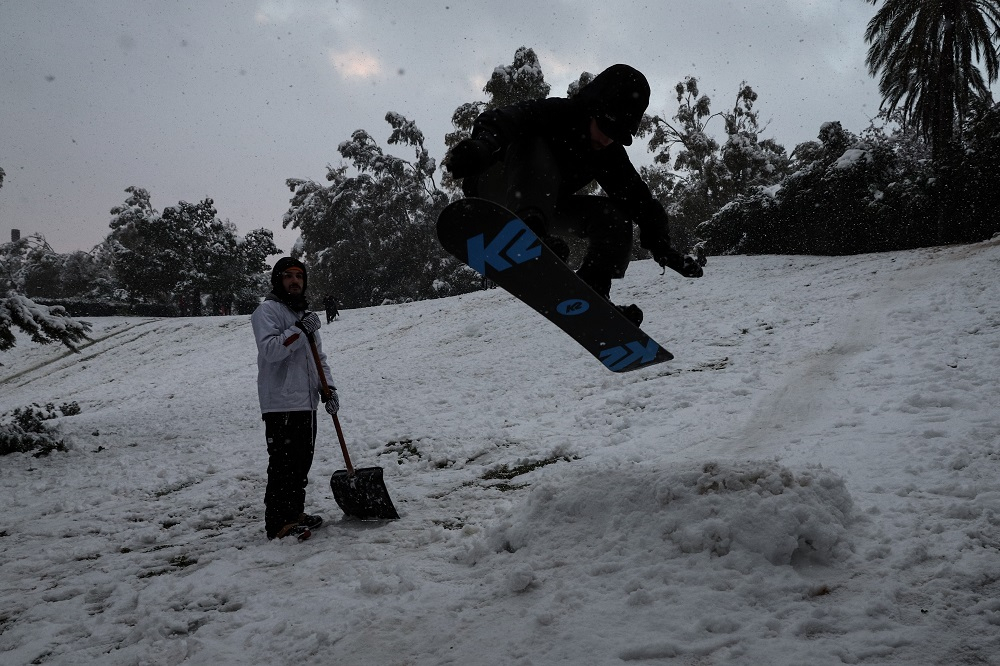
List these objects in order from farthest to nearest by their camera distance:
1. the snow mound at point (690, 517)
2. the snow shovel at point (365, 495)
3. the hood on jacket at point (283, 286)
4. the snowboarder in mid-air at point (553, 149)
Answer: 1. the hood on jacket at point (283, 286)
2. the snow shovel at point (365, 495)
3. the snowboarder in mid-air at point (553, 149)
4. the snow mound at point (690, 517)

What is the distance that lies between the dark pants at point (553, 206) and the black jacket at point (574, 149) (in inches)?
3.2

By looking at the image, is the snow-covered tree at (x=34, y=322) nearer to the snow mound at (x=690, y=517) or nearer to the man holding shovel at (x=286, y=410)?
the man holding shovel at (x=286, y=410)

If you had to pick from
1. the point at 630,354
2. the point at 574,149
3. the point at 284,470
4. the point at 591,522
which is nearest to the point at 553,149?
the point at 574,149

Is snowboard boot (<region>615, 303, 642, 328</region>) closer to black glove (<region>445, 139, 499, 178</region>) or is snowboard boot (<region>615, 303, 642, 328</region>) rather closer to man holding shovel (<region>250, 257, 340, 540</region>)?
black glove (<region>445, 139, 499, 178</region>)

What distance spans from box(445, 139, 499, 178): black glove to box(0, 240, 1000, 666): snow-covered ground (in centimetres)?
190

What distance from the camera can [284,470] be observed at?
3.89 meters

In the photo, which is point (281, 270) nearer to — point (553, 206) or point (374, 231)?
point (553, 206)

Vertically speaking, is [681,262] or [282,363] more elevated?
[681,262]

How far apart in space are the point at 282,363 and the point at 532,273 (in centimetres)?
186

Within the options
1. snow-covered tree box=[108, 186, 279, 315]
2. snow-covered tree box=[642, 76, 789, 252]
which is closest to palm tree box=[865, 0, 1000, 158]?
snow-covered tree box=[642, 76, 789, 252]

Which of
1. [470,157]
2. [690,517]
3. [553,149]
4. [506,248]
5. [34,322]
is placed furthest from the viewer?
[34,322]

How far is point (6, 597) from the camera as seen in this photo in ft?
10.3

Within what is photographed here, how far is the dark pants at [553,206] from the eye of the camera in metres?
3.58

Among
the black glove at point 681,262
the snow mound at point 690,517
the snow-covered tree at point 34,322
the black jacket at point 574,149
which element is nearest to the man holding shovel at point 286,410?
the snow mound at point 690,517
